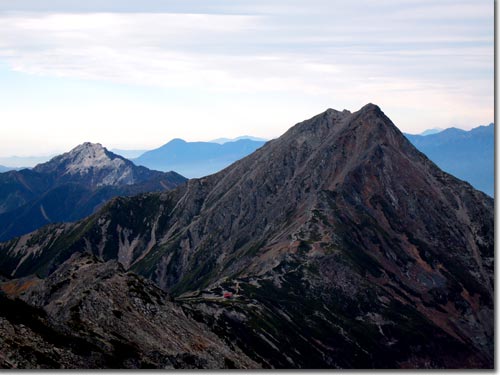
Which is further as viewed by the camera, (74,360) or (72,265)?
(72,265)

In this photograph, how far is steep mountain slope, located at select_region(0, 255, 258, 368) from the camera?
78125 millimetres

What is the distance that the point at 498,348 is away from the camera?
7781 cm

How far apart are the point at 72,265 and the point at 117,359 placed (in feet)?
224

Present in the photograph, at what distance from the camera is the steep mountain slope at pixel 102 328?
256 feet

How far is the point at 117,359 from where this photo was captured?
8681 centimetres

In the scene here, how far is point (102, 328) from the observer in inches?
4001

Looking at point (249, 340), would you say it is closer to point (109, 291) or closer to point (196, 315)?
point (196, 315)

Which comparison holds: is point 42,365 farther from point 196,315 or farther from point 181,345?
point 196,315

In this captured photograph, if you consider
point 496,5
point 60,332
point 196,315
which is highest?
point 496,5

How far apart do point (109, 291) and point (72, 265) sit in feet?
127

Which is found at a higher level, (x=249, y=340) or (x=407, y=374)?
(x=407, y=374)

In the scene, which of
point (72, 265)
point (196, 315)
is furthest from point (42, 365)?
point (72, 265)

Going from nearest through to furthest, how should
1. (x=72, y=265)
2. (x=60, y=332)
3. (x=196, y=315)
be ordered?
1. (x=60, y=332)
2. (x=196, y=315)
3. (x=72, y=265)

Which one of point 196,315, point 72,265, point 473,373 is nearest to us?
point 473,373
